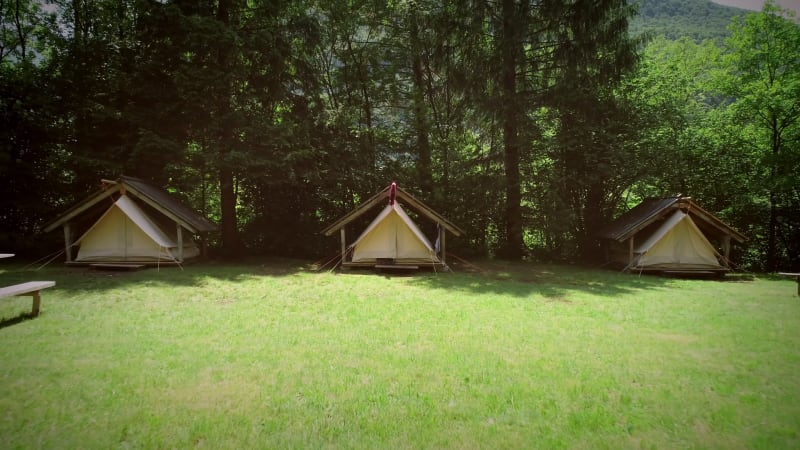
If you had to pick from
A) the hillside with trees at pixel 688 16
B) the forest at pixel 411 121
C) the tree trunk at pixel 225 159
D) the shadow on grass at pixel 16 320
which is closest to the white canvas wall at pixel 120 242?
the forest at pixel 411 121

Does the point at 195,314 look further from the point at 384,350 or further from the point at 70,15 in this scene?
the point at 70,15

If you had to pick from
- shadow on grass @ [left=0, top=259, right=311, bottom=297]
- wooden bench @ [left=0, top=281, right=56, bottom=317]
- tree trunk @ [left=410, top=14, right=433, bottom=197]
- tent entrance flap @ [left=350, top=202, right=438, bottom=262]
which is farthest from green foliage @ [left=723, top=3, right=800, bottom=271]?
wooden bench @ [left=0, top=281, right=56, bottom=317]

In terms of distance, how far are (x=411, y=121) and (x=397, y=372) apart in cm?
1586

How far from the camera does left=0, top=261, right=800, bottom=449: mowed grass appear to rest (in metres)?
3.28

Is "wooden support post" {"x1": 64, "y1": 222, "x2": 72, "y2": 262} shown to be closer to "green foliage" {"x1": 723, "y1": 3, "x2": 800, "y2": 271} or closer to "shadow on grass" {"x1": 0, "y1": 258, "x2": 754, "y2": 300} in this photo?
"shadow on grass" {"x1": 0, "y1": 258, "x2": 754, "y2": 300}

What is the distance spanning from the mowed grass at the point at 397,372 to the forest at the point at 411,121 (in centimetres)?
888

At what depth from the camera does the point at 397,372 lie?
449 cm

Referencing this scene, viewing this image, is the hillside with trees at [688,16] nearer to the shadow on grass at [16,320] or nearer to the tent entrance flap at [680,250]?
the tent entrance flap at [680,250]

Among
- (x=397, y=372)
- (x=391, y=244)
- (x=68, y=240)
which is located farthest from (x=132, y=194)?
(x=397, y=372)

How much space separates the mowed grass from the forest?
888 cm

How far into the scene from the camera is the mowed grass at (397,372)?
328 centimetres

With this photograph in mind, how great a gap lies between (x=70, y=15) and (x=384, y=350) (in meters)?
23.0

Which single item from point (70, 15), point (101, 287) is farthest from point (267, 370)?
point (70, 15)

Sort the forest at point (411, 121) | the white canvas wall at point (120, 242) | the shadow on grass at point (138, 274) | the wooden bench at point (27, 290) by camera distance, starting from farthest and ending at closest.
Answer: the forest at point (411, 121) < the white canvas wall at point (120, 242) < the shadow on grass at point (138, 274) < the wooden bench at point (27, 290)
